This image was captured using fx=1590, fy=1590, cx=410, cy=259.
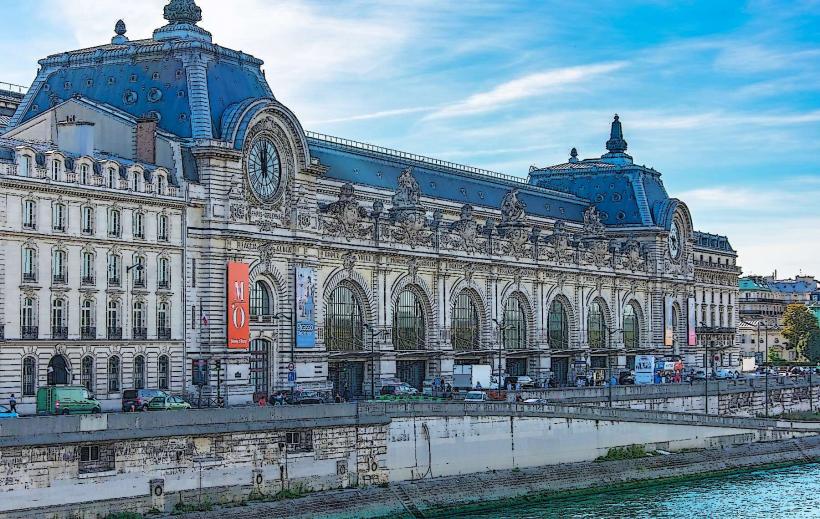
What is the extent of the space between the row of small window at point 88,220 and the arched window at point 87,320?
11.7 ft

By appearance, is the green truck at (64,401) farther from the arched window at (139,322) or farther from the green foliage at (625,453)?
the green foliage at (625,453)

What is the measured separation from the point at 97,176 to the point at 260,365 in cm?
1778

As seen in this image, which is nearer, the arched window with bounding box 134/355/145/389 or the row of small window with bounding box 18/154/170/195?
the row of small window with bounding box 18/154/170/195

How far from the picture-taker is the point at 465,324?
115 meters

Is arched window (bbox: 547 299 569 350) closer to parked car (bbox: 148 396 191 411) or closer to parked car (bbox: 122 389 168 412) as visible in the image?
parked car (bbox: 122 389 168 412)

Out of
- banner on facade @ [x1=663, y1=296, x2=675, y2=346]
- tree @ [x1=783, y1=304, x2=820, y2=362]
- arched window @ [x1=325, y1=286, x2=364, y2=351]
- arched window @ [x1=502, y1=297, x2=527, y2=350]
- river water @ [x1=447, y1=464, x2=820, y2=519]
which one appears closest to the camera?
river water @ [x1=447, y1=464, x2=820, y2=519]

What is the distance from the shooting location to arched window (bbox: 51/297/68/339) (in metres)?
76.6

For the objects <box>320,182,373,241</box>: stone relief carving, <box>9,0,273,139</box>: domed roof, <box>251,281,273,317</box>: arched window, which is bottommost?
<box>251,281,273,317</box>: arched window

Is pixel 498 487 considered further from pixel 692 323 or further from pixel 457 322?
pixel 692 323

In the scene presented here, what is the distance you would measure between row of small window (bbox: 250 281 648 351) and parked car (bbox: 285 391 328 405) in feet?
20.0

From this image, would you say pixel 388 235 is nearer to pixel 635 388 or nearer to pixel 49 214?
pixel 635 388

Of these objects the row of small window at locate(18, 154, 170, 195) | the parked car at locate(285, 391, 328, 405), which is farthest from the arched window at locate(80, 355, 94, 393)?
the parked car at locate(285, 391, 328, 405)

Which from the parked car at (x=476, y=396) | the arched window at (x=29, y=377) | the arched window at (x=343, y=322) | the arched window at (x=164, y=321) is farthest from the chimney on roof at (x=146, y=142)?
the parked car at (x=476, y=396)

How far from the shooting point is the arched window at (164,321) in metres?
83.1
